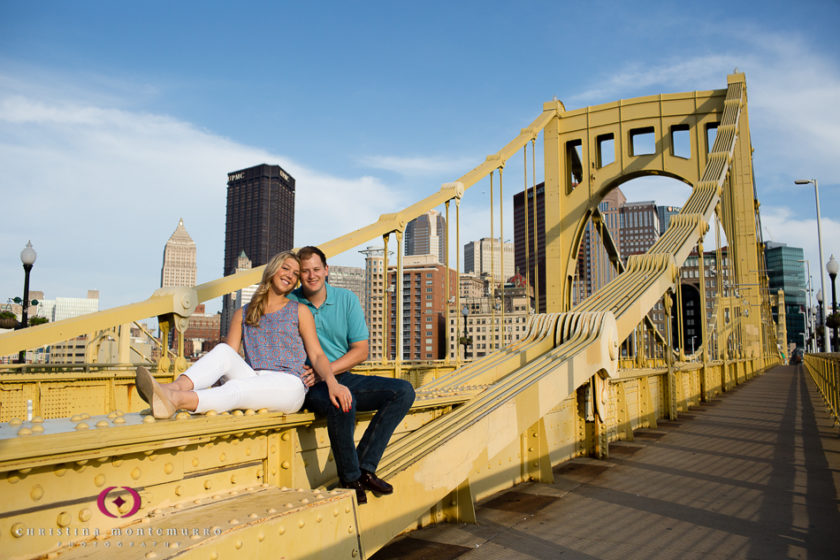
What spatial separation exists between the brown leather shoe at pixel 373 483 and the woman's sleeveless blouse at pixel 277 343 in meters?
0.57

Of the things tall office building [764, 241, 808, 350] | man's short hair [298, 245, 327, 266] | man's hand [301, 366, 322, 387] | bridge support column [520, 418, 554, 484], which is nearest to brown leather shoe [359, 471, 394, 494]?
man's hand [301, 366, 322, 387]

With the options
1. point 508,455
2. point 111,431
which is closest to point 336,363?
point 111,431

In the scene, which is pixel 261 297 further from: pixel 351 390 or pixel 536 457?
pixel 536 457

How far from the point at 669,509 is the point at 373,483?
292cm

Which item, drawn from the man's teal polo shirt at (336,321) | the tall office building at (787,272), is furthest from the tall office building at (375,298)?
the tall office building at (787,272)

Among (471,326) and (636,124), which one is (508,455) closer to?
(636,124)

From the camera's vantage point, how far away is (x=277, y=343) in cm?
292

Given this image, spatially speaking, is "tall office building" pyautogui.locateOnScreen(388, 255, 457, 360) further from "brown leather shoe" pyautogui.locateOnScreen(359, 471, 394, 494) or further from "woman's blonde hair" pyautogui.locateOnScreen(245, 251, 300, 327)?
"brown leather shoe" pyautogui.locateOnScreen(359, 471, 394, 494)

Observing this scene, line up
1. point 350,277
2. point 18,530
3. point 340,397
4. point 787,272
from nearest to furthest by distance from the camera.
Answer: point 18,530, point 340,397, point 787,272, point 350,277

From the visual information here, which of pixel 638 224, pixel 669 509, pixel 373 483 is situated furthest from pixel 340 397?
pixel 638 224

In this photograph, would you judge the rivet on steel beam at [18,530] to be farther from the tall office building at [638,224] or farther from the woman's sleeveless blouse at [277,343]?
the tall office building at [638,224]

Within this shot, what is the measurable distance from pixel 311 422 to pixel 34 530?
4.10ft

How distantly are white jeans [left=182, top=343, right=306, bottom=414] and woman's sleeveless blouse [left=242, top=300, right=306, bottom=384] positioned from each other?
9cm

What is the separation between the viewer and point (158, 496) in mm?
2170
